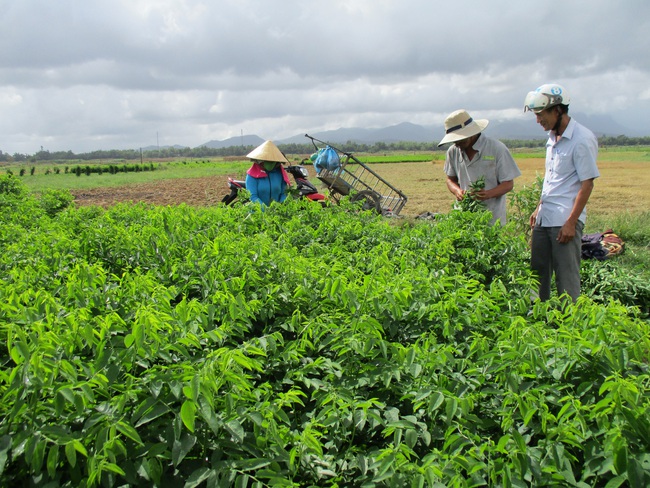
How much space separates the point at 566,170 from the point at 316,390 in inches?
123

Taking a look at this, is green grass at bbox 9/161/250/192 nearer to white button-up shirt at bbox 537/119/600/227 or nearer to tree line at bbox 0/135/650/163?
white button-up shirt at bbox 537/119/600/227

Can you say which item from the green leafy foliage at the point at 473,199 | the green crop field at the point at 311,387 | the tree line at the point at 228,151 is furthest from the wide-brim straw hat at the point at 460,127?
the tree line at the point at 228,151

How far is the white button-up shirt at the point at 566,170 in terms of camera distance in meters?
3.94

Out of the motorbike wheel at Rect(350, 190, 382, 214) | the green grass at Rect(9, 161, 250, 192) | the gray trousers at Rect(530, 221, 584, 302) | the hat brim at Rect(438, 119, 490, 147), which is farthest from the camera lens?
the green grass at Rect(9, 161, 250, 192)

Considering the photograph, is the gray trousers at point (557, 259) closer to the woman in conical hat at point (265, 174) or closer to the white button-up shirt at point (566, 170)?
the white button-up shirt at point (566, 170)

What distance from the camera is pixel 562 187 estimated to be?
13.6 feet

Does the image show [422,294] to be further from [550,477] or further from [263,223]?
[263,223]

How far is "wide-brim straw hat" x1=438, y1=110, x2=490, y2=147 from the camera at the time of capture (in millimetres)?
4797

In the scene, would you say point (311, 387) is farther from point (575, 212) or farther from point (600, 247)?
point (600, 247)

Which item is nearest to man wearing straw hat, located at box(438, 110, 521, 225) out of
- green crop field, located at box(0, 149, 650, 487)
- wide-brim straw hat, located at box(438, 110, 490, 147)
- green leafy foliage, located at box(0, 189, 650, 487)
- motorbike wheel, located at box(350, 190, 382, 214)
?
wide-brim straw hat, located at box(438, 110, 490, 147)

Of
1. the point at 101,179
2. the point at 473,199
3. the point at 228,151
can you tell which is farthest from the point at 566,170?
the point at 228,151

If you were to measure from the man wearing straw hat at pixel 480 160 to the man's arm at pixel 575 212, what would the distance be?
2.82 ft

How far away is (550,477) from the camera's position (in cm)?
155

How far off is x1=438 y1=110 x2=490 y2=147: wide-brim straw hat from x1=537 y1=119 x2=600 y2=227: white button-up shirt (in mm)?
770
